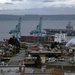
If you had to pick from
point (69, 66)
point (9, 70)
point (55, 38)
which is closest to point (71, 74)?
point (9, 70)

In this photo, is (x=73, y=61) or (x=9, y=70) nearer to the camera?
(x=9, y=70)

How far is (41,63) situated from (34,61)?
91cm

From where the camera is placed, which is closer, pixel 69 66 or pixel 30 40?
pixel 69 66

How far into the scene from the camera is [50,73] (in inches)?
477

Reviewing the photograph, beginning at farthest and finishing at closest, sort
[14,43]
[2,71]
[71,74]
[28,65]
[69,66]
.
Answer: [14,43]
[28,65]
[69,66]
[71,74]
[2,71]

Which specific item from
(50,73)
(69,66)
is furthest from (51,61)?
(50,73)

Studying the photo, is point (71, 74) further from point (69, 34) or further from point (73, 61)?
point (69, 34)

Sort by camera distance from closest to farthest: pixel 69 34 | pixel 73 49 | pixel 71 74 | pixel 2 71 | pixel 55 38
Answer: pixel 2 71 → pixel 71 74 → pixel 73 49 → pixel 55 38 → pixel 69 34

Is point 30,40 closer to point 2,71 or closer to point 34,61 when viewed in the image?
point 34,61

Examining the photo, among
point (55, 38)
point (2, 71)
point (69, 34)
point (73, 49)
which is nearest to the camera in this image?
point (2, 71)

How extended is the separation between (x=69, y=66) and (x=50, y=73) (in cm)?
564

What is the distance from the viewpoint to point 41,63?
763 inches

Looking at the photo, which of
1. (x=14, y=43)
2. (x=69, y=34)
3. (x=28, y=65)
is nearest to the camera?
(x=28, y=65)

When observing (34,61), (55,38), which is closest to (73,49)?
(34,61)
